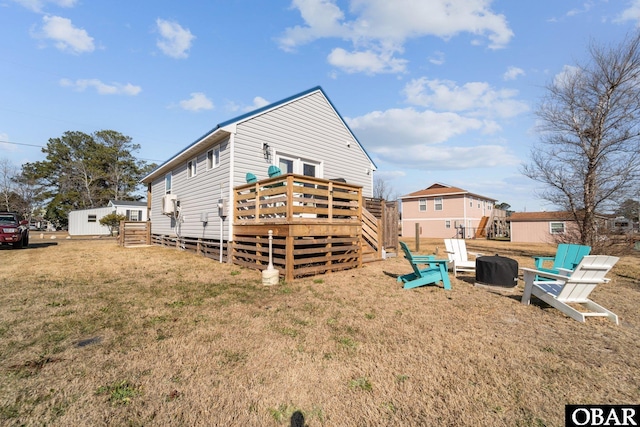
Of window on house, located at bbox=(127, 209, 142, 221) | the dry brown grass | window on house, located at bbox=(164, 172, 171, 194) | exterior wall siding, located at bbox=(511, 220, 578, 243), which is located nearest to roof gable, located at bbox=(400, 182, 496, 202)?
exterior wall siding, located at bbox=(511, 220, 578, 243)

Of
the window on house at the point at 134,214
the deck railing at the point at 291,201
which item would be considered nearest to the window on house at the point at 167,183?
the deck railing at the point at 291,201

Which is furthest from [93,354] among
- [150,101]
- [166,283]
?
[150,101]

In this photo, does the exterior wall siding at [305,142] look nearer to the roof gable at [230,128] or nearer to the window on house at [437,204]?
the roof gable at [230,128]

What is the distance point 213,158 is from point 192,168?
103 inches

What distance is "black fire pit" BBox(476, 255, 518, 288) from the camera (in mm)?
6219

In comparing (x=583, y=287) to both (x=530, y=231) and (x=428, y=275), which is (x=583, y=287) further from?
(x=530, y=231)

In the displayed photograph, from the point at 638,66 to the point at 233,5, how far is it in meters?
15.0

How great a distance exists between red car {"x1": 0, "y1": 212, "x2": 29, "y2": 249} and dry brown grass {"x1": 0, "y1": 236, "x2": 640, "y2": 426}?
40.5 feet

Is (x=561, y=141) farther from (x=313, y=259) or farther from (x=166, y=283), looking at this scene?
(x=166, y=283)

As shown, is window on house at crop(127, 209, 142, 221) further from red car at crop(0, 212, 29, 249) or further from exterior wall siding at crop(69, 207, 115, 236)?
red car at crop(0, 212, 29, 249)

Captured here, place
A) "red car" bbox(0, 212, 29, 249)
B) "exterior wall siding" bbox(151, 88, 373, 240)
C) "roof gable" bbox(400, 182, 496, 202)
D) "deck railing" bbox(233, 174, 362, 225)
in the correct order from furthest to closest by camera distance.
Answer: "roof gable" bbox(400, 182, 496, 202) → "red car" bbox(0, 212, 29, 249) → "exterior wall siding" bbox(151, 88, 373, 240) → "deck railing" bbox(233, 174, 362, 225)

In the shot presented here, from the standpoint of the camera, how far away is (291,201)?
7.07 m

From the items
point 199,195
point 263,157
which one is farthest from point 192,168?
point 263,157

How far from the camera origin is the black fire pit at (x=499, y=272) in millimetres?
6219
